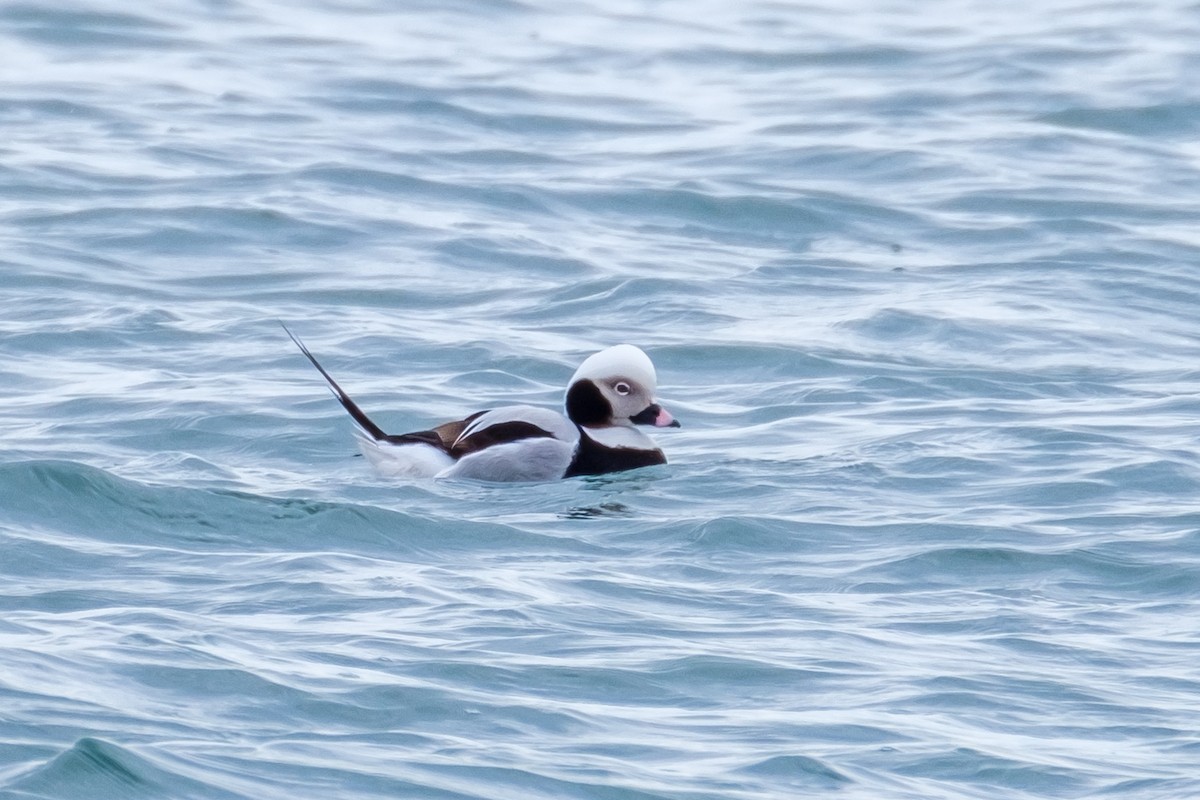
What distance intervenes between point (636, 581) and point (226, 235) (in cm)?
685

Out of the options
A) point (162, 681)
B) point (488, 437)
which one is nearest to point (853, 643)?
point (162, 681)

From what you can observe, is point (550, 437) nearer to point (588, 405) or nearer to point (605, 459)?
point (605, 459)

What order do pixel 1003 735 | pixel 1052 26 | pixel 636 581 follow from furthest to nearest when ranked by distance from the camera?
pixel 1052 26 → pixel 636 581 → pixel 1003 735

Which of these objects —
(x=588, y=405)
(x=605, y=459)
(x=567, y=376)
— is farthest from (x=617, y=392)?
(x=567, y=376)

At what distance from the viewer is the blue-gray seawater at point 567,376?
5.80 meters

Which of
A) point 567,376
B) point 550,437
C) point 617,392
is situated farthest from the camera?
point 567,376

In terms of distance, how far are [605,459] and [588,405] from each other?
319mm

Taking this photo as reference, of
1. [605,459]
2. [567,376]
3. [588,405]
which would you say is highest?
[588,405]

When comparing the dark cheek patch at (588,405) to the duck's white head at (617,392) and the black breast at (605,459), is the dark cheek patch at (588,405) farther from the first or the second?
the black breast at (605,459)

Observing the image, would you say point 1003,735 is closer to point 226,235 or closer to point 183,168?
point 226,235

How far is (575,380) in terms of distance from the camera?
9.41 metres

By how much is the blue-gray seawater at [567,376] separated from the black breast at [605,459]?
0.20 m

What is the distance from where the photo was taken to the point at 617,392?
938cm

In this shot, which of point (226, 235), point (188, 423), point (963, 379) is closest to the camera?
point (188, 423)
